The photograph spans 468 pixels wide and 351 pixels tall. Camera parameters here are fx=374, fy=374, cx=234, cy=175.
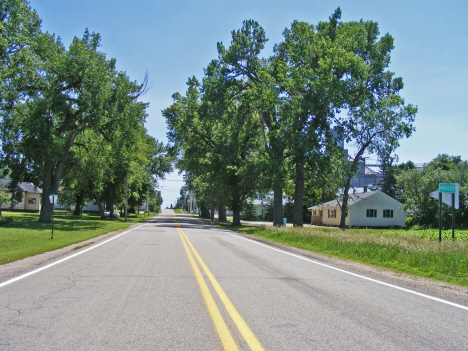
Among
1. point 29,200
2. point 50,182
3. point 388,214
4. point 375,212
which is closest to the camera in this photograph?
point 50,182

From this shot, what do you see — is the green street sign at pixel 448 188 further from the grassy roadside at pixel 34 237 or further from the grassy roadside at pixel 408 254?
the grassy roadside at pixel 34 237

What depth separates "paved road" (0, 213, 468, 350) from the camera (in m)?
4.43

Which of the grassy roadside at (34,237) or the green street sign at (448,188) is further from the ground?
the green street sign at (448,188)

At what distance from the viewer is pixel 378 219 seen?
49.6 meters

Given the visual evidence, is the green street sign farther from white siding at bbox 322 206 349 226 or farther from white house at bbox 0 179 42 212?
white house at bbox 0 179 42 212

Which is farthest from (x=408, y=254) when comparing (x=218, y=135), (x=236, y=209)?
(x=236, y=209)

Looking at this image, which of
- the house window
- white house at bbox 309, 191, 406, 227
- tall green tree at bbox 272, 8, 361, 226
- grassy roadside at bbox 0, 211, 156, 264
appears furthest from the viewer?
the house window

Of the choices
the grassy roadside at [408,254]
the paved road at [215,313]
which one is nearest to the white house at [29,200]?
the grassy roadside at [408,254]

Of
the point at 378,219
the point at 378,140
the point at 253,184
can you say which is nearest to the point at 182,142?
the point at 253,184

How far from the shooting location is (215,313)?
560 cm

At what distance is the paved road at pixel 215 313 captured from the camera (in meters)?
4.43

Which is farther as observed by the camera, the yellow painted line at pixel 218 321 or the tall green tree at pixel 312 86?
the tall green tree at pixel 312 86

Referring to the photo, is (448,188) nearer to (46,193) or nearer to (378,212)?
(46,193)

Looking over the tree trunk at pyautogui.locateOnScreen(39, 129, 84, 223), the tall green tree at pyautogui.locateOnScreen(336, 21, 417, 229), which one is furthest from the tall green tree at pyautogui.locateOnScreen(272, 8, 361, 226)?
the tree trunk at pyautogui.locateOnScreen(39, 129, 84, 223)
